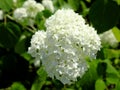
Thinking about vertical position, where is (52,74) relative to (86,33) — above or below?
below

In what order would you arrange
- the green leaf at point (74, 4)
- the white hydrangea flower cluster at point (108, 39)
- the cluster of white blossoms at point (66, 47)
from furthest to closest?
the green leaf at point (74, 4) → the white hydrangea flower cluster at point (108, 39) → the cluster of white blossoms at point (66, 47)

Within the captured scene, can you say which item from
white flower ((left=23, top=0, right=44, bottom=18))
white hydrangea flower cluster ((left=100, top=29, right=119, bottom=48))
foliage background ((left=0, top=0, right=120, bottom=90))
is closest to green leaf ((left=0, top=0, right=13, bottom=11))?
foliage background ((left=0, top=0, right=120, bottom=90))

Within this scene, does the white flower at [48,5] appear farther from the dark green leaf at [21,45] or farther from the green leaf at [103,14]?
the green leaf at [103,14]

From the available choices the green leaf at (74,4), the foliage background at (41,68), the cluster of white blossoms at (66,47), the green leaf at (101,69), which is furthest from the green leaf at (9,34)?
the cluster of white blossoms at (66,47)

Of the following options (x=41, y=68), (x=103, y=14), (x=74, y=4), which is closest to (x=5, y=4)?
(x=74, y=4)

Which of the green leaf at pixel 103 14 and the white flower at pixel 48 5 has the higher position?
the white flower at pixel 48 5

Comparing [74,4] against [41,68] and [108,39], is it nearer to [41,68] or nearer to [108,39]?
[108,39]

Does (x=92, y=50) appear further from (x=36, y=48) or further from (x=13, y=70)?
(x=13, y=70)

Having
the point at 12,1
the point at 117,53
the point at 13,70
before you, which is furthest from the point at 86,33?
the point at 13,70
